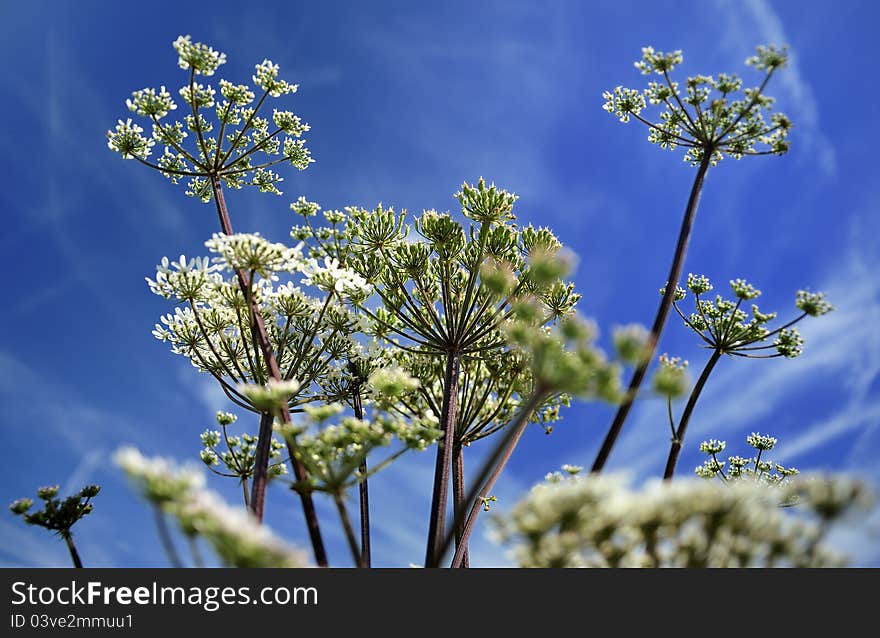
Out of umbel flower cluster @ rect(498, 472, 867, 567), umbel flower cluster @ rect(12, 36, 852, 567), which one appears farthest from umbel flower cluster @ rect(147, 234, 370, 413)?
umbel flower cluster @ rect(498, 472, 867, 567)

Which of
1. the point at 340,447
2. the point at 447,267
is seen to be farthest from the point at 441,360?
the point at 340,447

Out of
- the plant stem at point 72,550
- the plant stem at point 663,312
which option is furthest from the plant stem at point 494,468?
the plant stem at point 72,550

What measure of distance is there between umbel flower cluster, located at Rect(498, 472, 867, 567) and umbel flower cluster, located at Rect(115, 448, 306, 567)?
57.1 inches

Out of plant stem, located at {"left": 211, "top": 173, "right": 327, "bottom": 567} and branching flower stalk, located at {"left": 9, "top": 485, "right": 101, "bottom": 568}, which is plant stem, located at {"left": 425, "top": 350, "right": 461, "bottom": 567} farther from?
branching flower stalk, located at {"left": 9, "top": 485, "right": 101, "bottom": 568}

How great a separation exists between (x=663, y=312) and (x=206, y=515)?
5.08m

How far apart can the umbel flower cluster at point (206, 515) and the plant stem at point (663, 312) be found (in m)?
3.33

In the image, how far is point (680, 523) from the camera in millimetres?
3934

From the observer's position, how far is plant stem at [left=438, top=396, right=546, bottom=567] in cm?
403

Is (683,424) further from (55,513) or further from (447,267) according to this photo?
(55,513)
